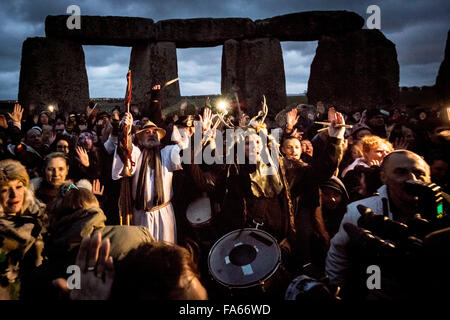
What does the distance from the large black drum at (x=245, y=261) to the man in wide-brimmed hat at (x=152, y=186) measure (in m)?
1.01

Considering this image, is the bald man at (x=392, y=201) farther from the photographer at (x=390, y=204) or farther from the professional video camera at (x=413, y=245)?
the professional video camera at (x=413, y=245)

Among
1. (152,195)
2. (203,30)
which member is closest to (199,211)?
(152,195)

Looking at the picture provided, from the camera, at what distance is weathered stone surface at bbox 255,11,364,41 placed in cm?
1032

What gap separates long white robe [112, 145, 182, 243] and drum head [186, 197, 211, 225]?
0.25 metres

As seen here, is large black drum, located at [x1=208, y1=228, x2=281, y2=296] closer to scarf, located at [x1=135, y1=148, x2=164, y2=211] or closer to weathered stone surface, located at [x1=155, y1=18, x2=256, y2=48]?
scarf, located at [x1=135, y1=148, x2=164, y2=211]

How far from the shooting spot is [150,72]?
402 inches

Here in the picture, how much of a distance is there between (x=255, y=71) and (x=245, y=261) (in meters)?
9.24

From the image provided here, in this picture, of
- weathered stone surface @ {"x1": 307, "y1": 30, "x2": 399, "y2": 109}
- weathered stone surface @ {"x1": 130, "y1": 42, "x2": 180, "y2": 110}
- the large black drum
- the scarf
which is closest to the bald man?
the large black drum

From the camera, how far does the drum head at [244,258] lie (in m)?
2.21

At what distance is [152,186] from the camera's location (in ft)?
10.9

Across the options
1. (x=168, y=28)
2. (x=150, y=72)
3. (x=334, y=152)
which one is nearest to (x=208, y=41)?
(x=168, y=28)

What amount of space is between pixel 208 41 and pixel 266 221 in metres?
9.39

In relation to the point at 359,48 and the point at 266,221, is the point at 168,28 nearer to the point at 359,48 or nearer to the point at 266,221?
the point at 359,48

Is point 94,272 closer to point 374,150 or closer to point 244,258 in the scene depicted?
point 244,258
